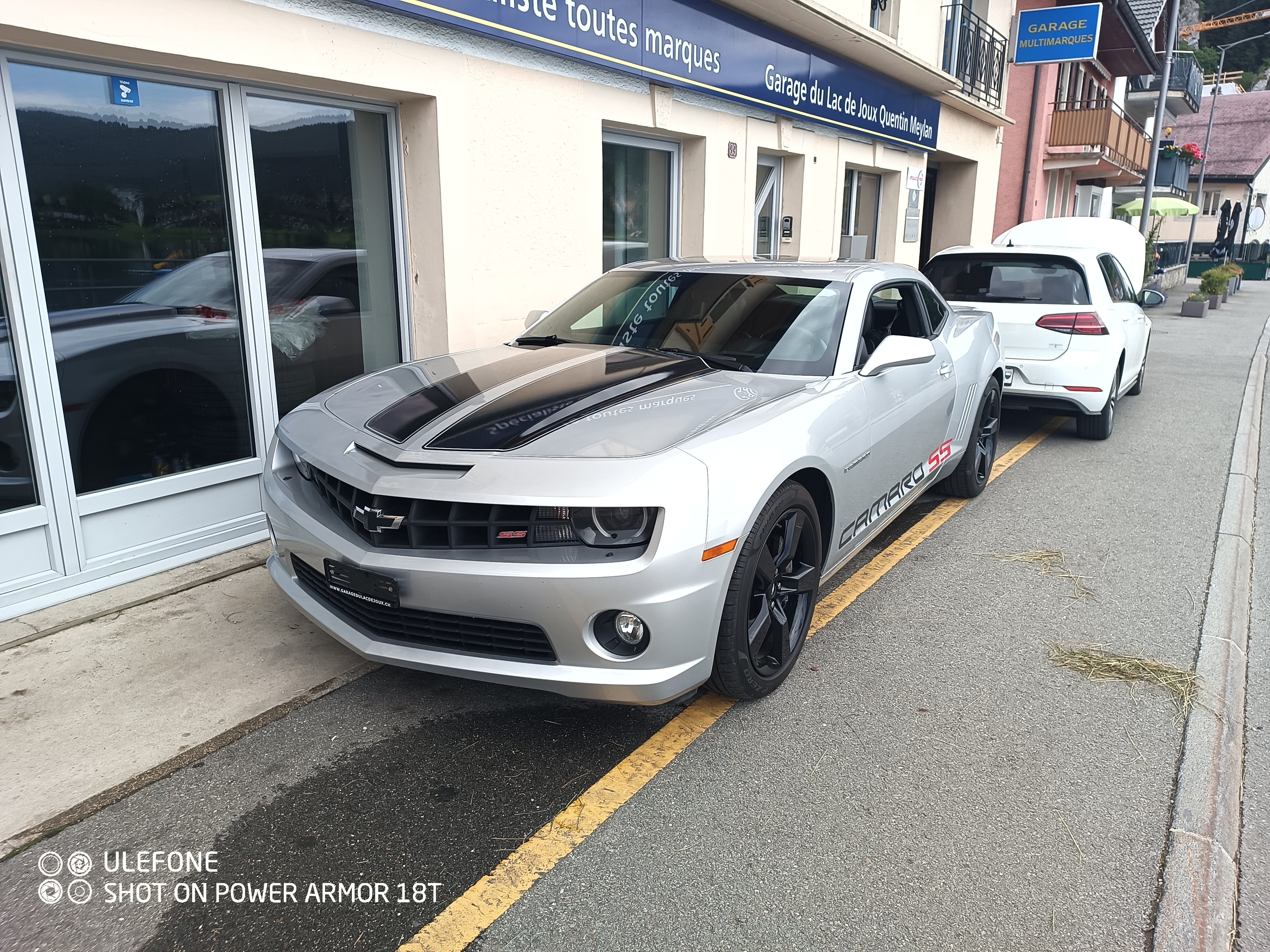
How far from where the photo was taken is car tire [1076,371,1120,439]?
7758mm

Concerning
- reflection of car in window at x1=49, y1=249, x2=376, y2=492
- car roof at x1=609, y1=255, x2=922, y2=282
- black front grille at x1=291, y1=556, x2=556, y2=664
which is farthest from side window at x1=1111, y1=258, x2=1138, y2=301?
black front grille at x1=291, y1=556, x2=556, y2=664

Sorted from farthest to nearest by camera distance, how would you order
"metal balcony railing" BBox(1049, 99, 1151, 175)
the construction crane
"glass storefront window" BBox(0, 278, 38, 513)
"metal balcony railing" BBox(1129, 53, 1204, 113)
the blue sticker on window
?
the construction crane
"metal balcony railing" BBox(1129, 53, 1204, 113)
"metal balcony railing" BBox(1049, 99, 1151, 175)
the blue sticker on window
"glass storefront window" BBox(0, 278, 38, 513)

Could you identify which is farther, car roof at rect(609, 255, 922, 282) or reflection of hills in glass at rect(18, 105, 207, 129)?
car roof at rect(609, 255, 922, 282)

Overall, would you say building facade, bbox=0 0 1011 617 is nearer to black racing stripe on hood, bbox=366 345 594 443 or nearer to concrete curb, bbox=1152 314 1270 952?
black racing stripe on hood, bbox=366 345 594 443

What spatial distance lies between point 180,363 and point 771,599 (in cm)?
346

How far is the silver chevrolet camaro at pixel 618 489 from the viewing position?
2.72 meters

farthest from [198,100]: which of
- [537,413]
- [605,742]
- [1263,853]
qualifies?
[1263,853]

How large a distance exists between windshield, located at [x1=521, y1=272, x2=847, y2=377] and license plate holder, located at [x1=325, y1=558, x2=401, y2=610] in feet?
5.78

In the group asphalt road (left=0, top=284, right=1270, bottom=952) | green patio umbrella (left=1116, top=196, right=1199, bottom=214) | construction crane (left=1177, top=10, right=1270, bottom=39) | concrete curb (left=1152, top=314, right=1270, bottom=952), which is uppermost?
construction crane (left=1177, top=10, right=1270, bottom=39)

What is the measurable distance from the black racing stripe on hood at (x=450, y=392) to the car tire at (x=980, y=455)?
2.91 m

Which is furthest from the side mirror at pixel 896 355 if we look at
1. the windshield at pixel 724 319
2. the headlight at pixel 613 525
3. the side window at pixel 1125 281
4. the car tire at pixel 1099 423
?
the side window at pixel 1125 281

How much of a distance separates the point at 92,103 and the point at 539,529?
3360 millimetres

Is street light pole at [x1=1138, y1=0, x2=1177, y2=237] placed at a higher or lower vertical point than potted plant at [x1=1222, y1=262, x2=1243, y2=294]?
higher

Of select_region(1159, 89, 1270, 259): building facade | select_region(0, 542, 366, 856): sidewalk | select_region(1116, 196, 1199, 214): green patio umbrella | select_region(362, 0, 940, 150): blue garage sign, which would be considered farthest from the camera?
select_region(1159, 89, 1270, 259): building facade
